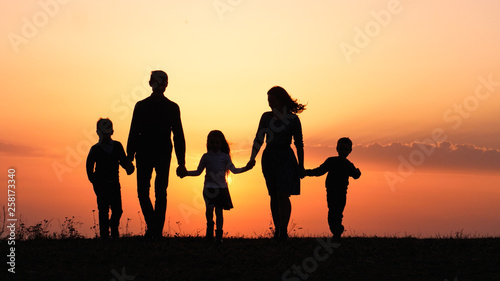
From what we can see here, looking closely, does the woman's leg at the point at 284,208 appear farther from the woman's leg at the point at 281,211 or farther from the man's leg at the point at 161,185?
the man's leg at the point at 161,185

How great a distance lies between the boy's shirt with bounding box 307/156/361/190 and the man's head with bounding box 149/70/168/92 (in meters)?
3.20

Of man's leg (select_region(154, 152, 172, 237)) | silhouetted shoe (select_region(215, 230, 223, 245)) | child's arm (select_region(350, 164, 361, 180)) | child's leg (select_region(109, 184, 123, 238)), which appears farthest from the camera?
child's arm (select_region(350, 164, 361, 180))

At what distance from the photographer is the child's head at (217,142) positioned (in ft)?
35.5

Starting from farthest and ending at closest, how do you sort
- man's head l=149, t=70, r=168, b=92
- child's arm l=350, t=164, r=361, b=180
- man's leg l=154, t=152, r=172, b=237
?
child's arm l=350, t=164, r=361, b=180, man's head l=149, t=70, r=168, b=92, man's leg l=154, t=152, r=172, b=237

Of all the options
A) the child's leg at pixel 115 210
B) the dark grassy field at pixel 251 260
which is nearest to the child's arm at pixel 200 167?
the dark grassy field at pixel 251 260

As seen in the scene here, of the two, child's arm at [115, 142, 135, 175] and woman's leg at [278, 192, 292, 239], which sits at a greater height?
child's arm at [115, 142, 135, 175]

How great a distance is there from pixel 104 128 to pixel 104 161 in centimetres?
62

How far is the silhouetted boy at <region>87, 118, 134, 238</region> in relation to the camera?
11.3 metres

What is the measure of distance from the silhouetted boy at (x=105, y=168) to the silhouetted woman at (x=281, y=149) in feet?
8.75

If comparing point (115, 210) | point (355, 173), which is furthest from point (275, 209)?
point (115, 210)

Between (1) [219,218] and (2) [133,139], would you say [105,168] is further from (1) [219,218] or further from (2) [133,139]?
(1) [219,218]

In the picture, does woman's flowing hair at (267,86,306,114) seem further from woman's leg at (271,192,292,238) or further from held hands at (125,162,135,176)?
held hands at (125,162,135,176)

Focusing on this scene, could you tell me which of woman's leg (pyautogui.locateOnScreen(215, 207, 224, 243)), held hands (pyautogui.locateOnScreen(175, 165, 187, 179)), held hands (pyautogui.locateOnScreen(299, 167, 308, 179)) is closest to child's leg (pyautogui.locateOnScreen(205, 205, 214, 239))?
woman's leg (pyautogui.locateOnScreen(215, 207, 224, 243))

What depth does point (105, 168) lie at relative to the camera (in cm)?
1133
